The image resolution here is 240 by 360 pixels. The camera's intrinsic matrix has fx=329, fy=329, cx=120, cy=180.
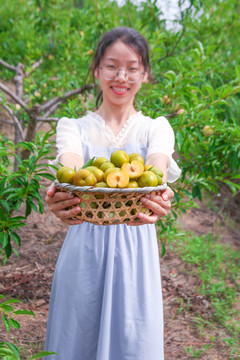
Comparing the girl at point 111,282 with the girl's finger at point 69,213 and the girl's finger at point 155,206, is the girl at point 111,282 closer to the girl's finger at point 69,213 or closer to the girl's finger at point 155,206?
the girl's finger at point 155,206

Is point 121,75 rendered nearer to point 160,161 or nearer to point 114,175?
point 160,161

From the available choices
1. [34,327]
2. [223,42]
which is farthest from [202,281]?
[223,42]

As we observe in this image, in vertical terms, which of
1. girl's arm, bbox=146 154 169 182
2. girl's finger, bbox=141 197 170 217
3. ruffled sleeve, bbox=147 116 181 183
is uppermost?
ruffled sleeve, bbox=147 116 181 183

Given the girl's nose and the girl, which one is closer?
the girl

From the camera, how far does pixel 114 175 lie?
1.14 meters

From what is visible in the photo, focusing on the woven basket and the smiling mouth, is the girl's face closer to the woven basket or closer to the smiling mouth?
the smiling mouth

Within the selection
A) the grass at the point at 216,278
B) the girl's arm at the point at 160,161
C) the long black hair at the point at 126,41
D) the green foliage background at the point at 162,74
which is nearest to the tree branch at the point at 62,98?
the green foliage background at the point at 162,74

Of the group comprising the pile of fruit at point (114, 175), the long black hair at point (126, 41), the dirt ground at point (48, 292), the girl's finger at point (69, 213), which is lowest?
the dirt ground at point (48, 292)

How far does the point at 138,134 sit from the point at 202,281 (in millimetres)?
2139

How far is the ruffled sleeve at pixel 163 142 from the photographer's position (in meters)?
1.53

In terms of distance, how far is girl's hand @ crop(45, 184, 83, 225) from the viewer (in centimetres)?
116

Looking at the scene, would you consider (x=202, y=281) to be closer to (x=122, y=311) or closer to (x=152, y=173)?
(x=122, y=311)

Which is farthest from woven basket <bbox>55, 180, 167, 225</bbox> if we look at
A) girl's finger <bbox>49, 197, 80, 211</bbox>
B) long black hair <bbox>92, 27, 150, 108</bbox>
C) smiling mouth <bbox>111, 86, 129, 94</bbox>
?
long black hair <bbox>92, 27, 150, 108</bbox>

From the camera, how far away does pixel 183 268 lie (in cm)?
352
